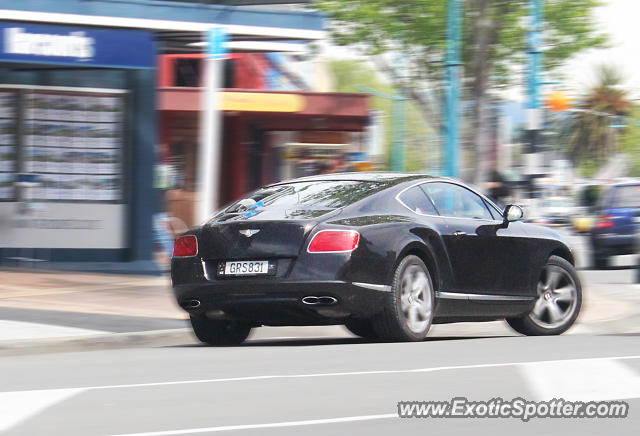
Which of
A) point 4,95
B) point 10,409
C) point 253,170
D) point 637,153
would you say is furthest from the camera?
point 637,153

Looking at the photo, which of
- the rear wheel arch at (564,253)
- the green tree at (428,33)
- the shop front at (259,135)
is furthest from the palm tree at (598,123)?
the rear wheel arch at (564,253)

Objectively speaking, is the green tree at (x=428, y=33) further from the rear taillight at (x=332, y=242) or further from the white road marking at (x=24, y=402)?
the white road marking at (x=24, y=402)

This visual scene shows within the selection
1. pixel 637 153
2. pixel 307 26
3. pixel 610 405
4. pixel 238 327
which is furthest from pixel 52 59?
pixel 637 153

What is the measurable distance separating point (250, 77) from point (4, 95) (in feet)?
34.6

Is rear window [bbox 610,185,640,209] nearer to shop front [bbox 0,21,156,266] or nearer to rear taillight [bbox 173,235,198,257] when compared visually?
shop front [bbox 0,21,156,266]

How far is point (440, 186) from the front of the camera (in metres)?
10.6

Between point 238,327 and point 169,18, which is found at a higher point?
point 169,18

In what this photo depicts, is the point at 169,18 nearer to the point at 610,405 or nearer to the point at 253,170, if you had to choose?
the point at 253,170

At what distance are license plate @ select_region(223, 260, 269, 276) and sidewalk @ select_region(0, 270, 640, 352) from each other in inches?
56.2

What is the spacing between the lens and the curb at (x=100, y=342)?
9812 mm

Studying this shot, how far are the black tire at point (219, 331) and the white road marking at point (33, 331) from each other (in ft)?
3.06

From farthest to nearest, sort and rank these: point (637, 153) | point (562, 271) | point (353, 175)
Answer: point (637, 153)
point (562, 271)
point (353, 175)

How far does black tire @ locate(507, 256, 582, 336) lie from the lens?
11.2 meters

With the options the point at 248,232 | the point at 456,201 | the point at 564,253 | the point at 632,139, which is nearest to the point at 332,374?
the point at 248,232
